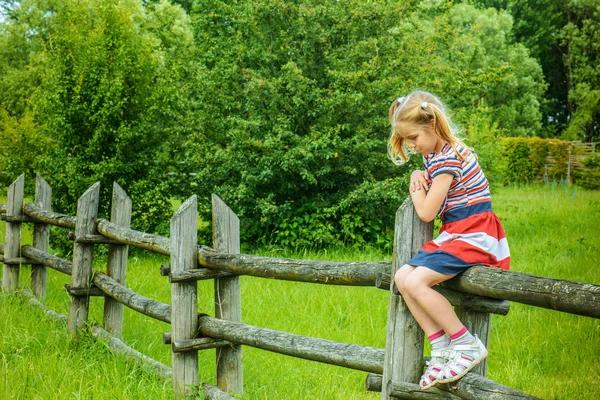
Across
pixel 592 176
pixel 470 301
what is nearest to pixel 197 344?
pixel 470 301

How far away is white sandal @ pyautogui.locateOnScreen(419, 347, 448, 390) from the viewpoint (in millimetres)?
2715

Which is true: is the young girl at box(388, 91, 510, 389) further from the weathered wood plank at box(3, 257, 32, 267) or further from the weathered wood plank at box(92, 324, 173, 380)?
the weathered wood plank at box(3, 257, 32, 267)

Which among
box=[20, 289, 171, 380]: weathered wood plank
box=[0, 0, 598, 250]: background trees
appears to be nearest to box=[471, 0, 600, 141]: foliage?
box=[0, 0, 598, 250]: background trees

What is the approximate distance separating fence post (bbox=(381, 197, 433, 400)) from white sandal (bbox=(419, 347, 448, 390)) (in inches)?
4.1

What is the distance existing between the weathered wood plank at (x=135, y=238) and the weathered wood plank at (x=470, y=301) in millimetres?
1850

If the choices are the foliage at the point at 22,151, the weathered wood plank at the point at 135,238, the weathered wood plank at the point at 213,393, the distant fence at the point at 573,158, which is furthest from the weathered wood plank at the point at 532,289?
the distant fence at the point at 573,158

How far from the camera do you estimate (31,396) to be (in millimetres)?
4191

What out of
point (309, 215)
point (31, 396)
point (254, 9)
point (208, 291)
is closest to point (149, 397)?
point (31, 396)

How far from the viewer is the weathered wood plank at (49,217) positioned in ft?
20.2

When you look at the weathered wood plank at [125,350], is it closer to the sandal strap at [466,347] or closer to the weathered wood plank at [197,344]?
the weathered wood plank at [197,344]

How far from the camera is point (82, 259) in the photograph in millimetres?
5738

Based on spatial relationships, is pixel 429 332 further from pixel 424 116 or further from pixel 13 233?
pixel 13 233

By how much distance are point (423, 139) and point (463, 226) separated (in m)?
0.49

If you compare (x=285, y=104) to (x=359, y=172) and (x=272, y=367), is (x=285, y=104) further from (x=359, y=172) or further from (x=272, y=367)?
(x=272, y=367)
